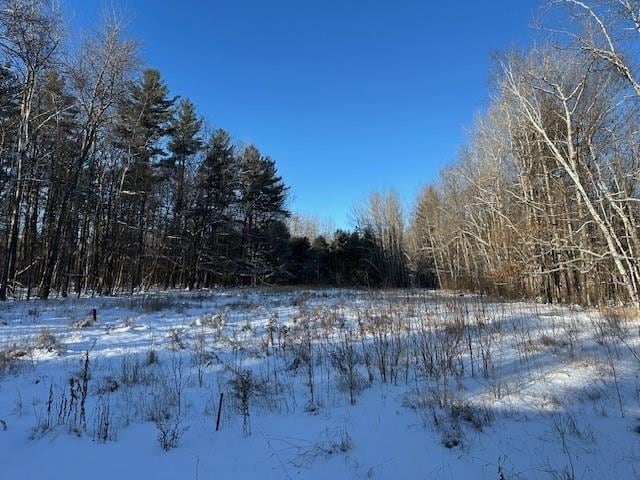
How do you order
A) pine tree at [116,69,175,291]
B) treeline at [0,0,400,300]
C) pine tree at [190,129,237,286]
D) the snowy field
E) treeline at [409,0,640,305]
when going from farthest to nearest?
pine tree at [190,129,237,286], pine tree at [116,69,175,291], treeline at [0,0,400,300], treeline at [409,0,640,305], the snowy field

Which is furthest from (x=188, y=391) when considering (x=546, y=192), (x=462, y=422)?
(x=546, y=192)

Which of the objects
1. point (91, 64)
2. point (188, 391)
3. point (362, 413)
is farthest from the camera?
point (91, 64)

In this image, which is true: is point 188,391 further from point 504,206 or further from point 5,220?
point 504,206

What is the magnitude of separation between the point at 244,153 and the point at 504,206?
23270 millimetres

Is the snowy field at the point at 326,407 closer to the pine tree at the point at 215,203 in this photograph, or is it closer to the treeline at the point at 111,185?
the treeline at the point at 111,185

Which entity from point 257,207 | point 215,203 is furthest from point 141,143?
point 257,207

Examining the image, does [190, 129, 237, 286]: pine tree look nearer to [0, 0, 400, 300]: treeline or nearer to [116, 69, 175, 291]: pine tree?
[0, 0, 400, 300]: treeline

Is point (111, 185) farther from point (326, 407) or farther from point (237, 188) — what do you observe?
point (326, 407)

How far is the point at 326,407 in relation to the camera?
4297mm

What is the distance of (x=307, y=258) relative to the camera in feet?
148

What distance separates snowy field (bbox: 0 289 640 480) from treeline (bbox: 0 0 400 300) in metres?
6.45

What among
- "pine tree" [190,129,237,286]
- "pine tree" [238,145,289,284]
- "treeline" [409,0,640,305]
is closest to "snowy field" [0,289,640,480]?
"treeline" [409,0,640,305]

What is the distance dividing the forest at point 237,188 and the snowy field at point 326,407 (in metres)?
6.07

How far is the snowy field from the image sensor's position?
319 cm
